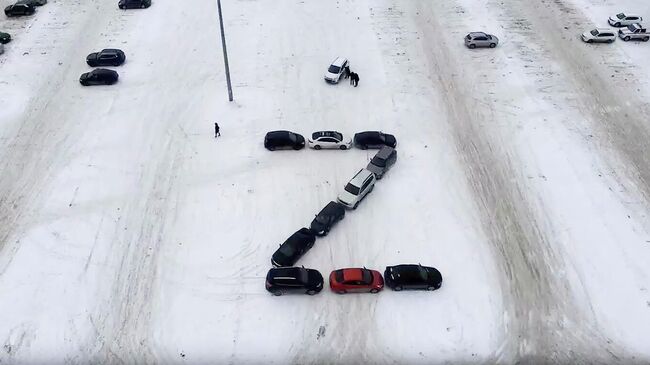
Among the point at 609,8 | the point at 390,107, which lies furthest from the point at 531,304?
the point at 609,8

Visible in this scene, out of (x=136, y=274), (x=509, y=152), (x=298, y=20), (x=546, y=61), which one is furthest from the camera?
(x=298, y=20)

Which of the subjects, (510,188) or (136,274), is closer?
(136,274)

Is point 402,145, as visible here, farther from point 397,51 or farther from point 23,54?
point 23,54

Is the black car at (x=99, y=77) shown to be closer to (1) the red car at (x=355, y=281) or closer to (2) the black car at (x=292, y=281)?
(2) the black car at (x=292, y=281)

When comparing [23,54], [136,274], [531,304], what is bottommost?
[531,304]

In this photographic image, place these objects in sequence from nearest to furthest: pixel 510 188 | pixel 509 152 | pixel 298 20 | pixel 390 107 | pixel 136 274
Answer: pixel 136 274, pixel 510 188, pixel 509 152, pixel 390 107, pixel 298 20

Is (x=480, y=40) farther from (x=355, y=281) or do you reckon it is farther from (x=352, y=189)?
(x=355, y=281)

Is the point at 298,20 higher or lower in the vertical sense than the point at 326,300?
higher
